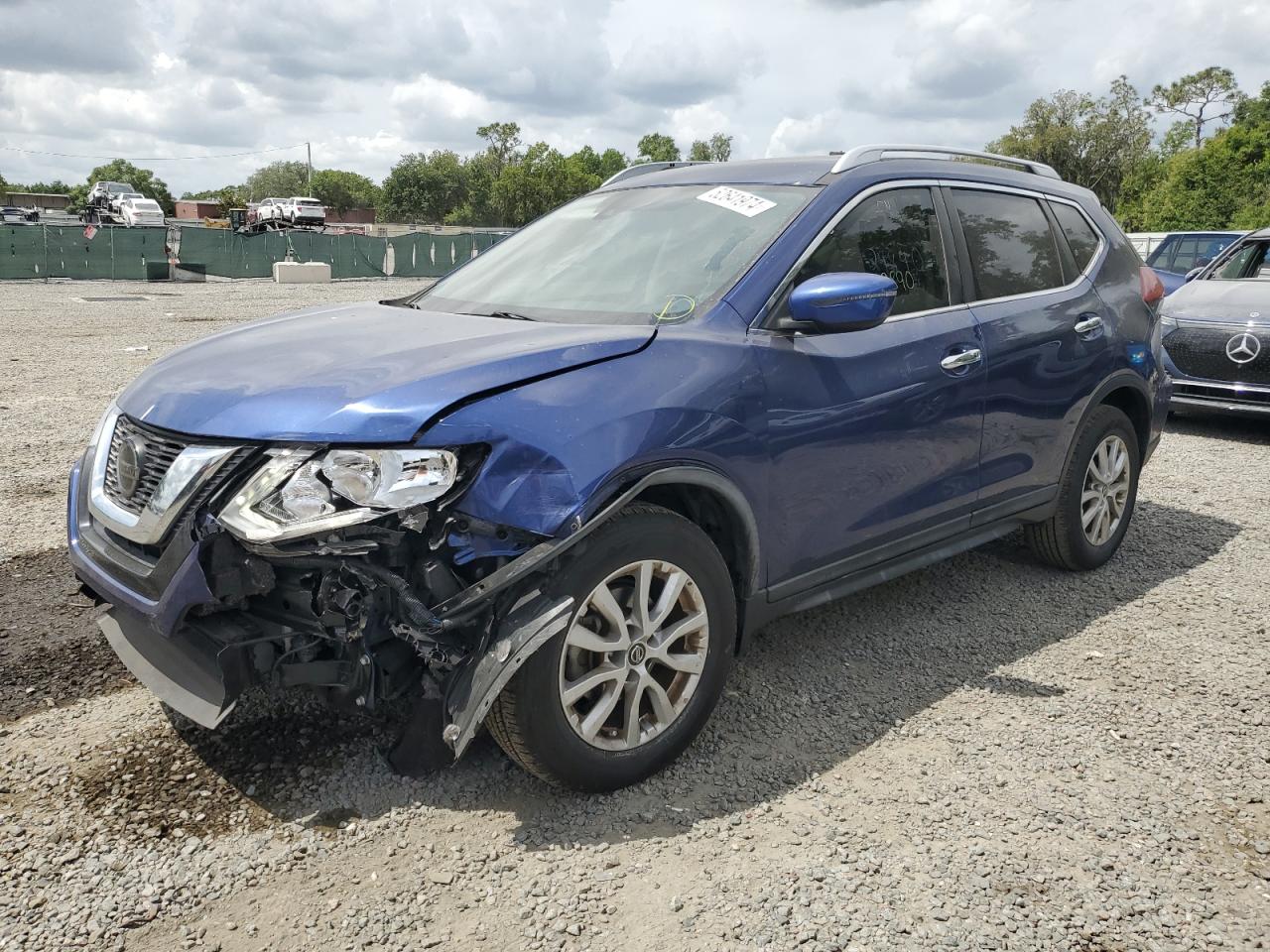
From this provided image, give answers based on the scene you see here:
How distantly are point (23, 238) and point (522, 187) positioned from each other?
212ft

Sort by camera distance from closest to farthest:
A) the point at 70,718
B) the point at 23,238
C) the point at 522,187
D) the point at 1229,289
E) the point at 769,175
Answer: the point at 70,718 < the point at 769,175 < the point at 1229,289 < the point at 23,238 < the point at 522,187

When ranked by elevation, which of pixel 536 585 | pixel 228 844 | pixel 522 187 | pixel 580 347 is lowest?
pixel 228 844

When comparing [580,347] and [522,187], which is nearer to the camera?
[580,347]

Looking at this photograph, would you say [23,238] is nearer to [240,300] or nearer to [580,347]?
[240,300]

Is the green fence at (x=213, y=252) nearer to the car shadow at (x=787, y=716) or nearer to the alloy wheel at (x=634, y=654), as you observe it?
the car shadow at (x=787, y=716)

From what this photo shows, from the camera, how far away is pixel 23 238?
2647 cm

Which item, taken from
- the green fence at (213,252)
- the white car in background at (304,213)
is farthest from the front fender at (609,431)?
the white car in background at (304,213)

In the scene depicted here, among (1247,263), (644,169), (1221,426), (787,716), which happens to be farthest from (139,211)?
(787,716)

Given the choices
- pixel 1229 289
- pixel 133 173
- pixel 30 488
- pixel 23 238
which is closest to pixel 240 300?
pixel 23 238

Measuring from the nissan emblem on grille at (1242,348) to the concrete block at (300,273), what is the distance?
2707 centimetres

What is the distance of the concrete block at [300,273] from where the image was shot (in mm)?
30500

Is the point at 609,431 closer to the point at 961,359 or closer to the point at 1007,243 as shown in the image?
the point at 961,359

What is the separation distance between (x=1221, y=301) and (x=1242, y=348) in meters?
0.69

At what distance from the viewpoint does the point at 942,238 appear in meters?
4.10
